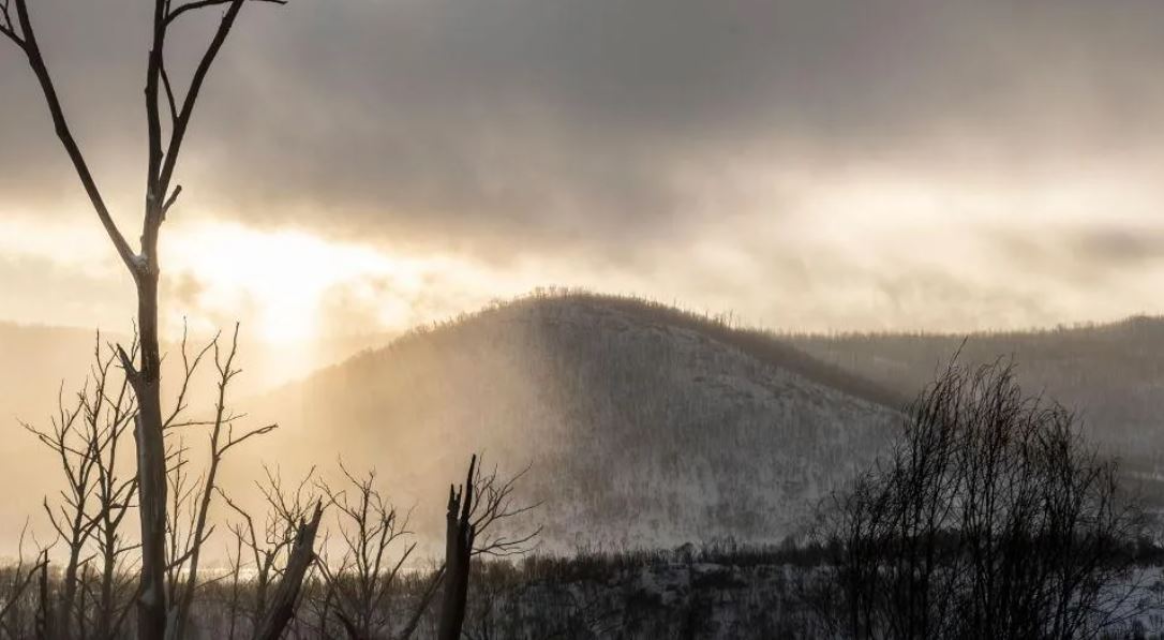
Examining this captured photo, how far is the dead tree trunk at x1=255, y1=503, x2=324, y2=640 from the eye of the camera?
1.71 metres

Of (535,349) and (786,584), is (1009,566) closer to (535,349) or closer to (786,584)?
(786,584)

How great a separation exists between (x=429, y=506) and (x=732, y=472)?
86.5 ft

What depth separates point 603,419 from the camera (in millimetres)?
99000

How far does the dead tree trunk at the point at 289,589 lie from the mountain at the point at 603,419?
75393 millimetres

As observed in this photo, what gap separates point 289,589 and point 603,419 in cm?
9774

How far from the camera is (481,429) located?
3883 inches

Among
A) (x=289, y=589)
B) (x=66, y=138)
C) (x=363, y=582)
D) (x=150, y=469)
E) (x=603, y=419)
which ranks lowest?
(x=363, y=582)

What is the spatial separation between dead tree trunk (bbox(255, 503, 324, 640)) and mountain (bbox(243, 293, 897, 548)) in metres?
75.4

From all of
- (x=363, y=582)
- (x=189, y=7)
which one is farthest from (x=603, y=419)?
(x=189, y=7)

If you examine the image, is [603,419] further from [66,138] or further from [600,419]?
[66,138]

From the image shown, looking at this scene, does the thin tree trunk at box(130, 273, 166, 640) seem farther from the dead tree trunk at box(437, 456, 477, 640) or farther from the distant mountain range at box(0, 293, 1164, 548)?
the distant mountain range at box(0, 293, 1164, 548)

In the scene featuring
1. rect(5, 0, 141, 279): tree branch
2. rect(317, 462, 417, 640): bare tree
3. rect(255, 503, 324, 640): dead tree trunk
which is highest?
rect(5, 0, 141, 279): tree branch

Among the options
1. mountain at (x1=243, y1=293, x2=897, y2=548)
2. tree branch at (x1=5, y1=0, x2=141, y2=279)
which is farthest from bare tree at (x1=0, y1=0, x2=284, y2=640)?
mountain at (x1=243, y1=293, x2=897, y2=548)

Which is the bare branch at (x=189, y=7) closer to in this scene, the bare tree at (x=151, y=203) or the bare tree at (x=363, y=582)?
the bare tree at (x=151, y=203)
